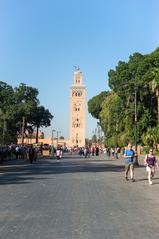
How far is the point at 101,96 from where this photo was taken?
499 feet

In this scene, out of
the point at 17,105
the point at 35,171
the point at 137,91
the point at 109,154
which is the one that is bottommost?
the point at 35,171

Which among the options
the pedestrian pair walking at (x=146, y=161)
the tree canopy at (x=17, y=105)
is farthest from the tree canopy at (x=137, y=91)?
the pedestrian pair walking at (x=146, y=161)

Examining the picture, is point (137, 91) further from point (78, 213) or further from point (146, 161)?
point (78, 213)

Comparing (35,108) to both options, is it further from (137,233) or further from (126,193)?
(137,233)

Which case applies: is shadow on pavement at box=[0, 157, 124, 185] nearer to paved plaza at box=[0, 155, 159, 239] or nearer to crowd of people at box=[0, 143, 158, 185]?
crowd of people at box=[0, 143, 158, 185]

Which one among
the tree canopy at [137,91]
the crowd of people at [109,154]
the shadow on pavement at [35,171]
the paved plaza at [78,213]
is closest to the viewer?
the paved plaza at [78,213]

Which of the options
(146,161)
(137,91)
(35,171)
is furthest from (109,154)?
(146,161)

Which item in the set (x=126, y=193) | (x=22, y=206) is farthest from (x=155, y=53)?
(x=22, y=206)

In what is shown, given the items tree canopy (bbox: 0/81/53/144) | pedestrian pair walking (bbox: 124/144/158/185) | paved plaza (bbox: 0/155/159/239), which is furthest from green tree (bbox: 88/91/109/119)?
paved plaza (bbox: 0/155/159/239)

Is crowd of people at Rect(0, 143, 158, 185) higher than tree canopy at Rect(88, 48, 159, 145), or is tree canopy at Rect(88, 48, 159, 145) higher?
tree canopy at Rect(88, 48, 159, 145)

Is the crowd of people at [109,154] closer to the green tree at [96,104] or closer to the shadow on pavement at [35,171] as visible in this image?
the shadow on pavement at [35,171]

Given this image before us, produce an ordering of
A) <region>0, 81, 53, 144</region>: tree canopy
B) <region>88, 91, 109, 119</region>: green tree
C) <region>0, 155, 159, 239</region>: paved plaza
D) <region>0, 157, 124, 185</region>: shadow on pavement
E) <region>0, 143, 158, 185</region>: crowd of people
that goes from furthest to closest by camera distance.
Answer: <region>88, 91, 109, 119</region>: green tree, <region>0, 81, 53, 144</region>: tree canopy, <region>0, 157, 124, 185</region>: shadow on pavement, <region>0, 143, 158, 185</region>: crowd of people, <region>0, 155, 159, 239</region>: paved plaza

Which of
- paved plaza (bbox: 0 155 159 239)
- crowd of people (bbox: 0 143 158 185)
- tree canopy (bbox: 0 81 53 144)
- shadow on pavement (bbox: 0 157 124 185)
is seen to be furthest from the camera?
tree canopy (bbox: 0 81 53 144)

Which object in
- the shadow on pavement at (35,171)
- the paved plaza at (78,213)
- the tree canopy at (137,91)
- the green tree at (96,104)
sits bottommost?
the paved plaza at (78,213)
